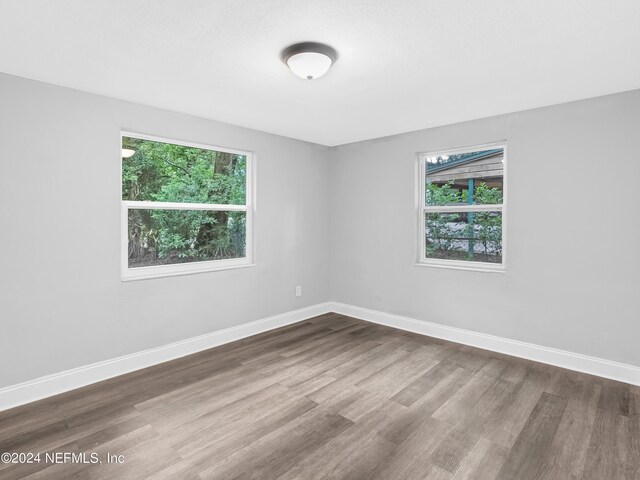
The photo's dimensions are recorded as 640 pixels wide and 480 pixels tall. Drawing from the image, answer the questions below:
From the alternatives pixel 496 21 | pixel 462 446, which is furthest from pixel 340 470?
pixel 496 21

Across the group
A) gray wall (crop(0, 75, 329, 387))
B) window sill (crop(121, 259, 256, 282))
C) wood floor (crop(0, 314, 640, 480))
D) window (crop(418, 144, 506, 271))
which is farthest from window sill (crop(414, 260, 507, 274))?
gray wall (crop(0, 75, 329, 387))

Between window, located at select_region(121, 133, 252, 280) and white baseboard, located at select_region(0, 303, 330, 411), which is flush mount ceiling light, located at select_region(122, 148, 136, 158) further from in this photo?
white baseboard, located at select_region(0, 303, 330, 411)

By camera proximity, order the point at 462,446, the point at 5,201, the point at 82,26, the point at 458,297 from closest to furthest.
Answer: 1. the point at 82,26
2. the point at 462,446
3. the point at 5,201
4. the point at 458,297

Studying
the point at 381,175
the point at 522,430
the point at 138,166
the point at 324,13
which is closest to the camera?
the point at 324,13

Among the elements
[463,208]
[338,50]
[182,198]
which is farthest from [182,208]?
[463,208]

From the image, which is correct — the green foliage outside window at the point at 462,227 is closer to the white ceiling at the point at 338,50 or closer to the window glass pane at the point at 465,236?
the window glass pane at the point at 465,236

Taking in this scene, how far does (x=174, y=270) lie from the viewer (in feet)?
11.4

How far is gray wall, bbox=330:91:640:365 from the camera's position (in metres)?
2.88

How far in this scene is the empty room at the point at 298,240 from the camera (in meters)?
1.93

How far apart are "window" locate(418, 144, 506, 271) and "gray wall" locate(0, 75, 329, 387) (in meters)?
2.31

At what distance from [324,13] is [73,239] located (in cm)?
253

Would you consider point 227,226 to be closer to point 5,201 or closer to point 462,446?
point 5,201

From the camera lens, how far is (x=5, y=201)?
248 cm

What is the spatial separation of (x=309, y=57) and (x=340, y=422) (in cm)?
235
